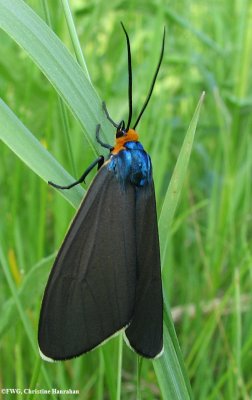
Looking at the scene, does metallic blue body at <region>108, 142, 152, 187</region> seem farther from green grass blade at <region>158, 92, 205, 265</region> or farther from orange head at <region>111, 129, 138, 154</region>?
green grass blade at <region>158, 92, 205, 265</region>

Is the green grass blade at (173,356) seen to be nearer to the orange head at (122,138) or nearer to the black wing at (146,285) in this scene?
the black wing at (146,285)

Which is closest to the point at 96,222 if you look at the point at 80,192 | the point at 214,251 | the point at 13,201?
the point at 80,192

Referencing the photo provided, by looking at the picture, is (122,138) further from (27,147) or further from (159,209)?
(159,209)

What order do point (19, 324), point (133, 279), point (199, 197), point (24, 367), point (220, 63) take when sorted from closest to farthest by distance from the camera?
1. point (133, 279)
2. point (19, 324)
3. point (24, 367)
4. point (199, 197)
5. point (220, 63)

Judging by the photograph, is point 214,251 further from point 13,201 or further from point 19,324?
point 19,324

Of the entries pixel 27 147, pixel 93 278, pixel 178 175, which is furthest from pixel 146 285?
pixel 27 147
